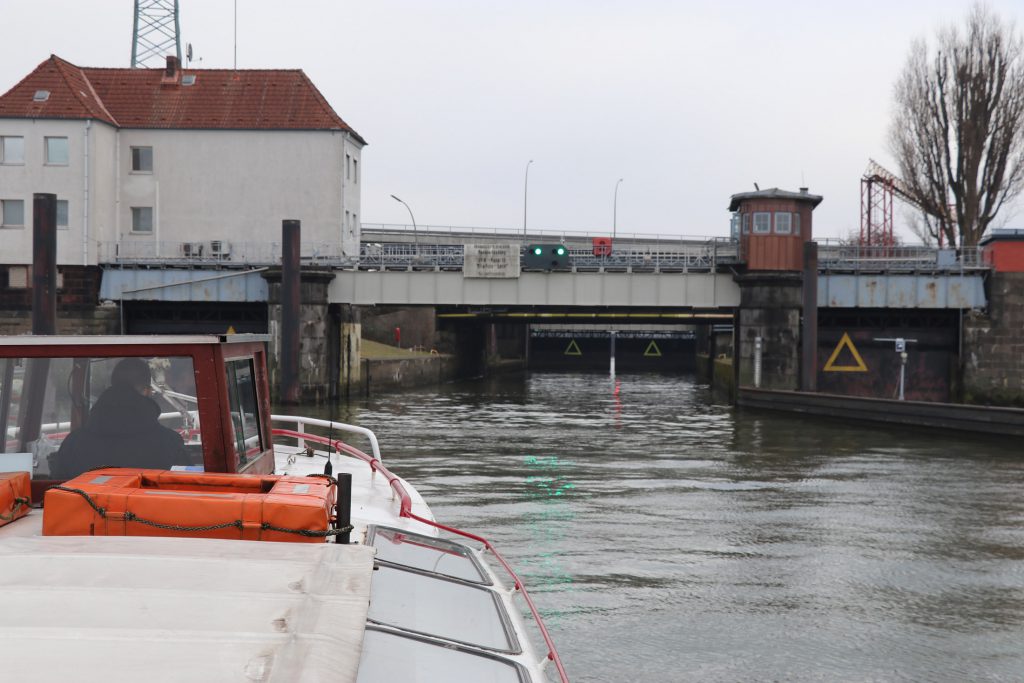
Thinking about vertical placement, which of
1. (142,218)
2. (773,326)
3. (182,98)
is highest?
(182,98)

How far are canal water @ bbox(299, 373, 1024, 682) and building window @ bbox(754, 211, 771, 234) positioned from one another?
13633 millimetres

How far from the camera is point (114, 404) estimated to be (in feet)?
22.5

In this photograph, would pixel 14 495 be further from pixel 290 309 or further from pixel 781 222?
pixel 781 222

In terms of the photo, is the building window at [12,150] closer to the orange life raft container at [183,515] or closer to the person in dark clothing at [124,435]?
the person in dark clothing at [124,435]

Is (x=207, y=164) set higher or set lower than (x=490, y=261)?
Answer: higher

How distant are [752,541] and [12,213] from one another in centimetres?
4353

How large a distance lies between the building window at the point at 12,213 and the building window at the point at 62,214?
1.85m

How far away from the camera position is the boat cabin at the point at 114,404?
6824 mm

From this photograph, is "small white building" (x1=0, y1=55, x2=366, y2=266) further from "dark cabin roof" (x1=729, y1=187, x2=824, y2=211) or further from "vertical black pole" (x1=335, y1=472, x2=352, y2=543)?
"vertical black pole" (x1=335, y1=472, x2=352, y2=543)

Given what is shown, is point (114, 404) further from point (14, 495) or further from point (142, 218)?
point (142, 218)

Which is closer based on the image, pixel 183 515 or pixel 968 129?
pixel 183 515

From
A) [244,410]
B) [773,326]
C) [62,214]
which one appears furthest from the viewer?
[62,214]

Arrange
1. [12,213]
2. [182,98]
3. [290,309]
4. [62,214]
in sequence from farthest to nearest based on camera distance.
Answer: [182,98]
[12,213]
[62,214]
[290,309]

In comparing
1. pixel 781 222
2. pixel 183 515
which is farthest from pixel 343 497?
pixel 781 222
